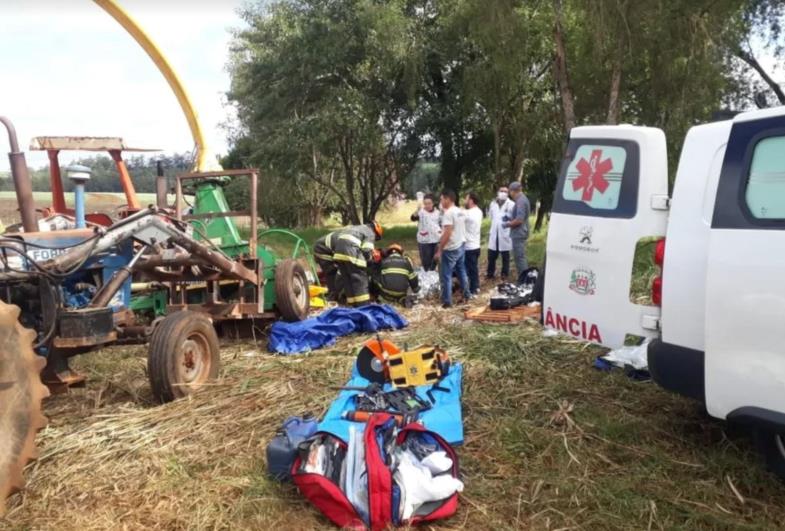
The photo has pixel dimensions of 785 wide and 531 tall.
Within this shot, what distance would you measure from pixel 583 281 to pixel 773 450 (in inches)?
49.9

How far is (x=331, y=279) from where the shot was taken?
29.9 feet

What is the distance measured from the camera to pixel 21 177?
14.6 ft

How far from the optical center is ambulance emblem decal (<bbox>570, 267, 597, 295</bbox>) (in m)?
3.84

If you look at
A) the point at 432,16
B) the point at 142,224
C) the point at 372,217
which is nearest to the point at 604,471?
the point at 142,224

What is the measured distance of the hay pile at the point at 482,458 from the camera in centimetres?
335

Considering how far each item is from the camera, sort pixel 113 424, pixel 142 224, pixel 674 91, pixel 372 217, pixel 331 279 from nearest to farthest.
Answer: pixel 113 424
pixel 142 224
pixel 331 279
pixel 674 91
pixel 372 217

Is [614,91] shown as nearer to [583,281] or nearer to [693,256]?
[583,281]

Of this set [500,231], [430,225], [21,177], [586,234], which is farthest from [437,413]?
[500,231]

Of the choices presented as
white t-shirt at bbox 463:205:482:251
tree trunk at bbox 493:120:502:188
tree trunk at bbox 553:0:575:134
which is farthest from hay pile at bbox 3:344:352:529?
tree trunk at bbox 493:120:502:188

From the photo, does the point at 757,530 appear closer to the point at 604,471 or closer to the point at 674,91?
the point at 604,471

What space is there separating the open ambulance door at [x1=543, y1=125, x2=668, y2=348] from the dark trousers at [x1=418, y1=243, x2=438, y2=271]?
6739mm

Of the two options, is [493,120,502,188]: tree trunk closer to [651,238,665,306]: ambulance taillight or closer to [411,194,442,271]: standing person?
[411,194,442,271]: standing person

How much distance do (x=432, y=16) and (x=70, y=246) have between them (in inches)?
669

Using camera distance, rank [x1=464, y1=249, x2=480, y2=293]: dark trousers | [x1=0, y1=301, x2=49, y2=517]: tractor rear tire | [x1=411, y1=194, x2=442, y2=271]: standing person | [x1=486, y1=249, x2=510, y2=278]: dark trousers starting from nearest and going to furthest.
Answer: [x1=0, y1=301, x2=49, y2=517]: tractor rear tire, [x1=464, y1=249, x2=480, y2=293]: dark trousers, [x1=411, y1=194, x2=442, y2=271]: standing person, [x1=486, y1=249, x2=510, y2=278]: dark trousers
